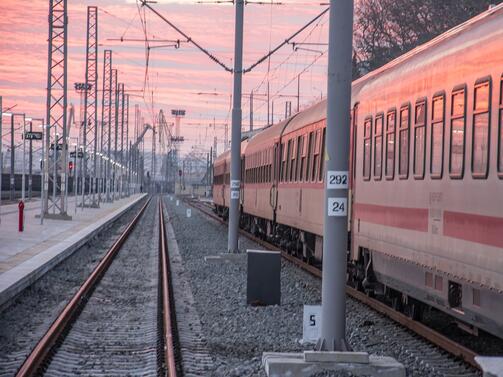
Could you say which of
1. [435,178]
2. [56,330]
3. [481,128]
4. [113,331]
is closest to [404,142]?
[435,178]

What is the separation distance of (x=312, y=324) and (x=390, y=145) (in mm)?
3025

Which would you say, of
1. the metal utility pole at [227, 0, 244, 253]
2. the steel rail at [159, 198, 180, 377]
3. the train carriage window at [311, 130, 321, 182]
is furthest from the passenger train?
the metal utility pole at [227, 0, 244, 253]

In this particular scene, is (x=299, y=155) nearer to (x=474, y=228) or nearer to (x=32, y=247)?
(x=32, y=247)

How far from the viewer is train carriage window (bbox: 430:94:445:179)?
10.9 metres

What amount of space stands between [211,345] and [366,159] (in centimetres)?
415

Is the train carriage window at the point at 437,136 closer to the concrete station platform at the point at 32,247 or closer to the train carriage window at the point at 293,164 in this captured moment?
the concrete station platform at the point at 32,247

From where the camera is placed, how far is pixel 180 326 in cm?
1395

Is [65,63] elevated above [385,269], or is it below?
above

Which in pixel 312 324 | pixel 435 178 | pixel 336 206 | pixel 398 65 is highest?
pixel 398 65

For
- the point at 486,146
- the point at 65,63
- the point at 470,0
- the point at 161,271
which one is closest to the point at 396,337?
the point at 486,146

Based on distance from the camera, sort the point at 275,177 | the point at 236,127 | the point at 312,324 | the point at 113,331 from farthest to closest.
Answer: the point at 275,177
the point at 236,127
the point at 113,331
the point at 312,324

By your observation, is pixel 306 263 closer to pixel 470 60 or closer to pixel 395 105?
pixel 395 105

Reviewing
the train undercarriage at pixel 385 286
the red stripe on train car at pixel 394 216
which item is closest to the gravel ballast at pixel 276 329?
the train undercarriage at pixel 385 286

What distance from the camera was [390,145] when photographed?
13375mm
